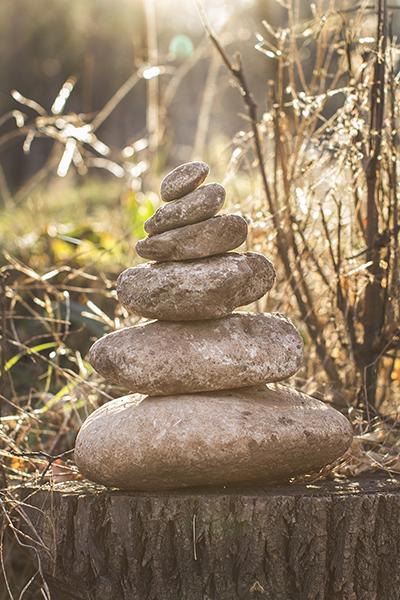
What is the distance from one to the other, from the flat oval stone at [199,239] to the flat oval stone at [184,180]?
0.11 m

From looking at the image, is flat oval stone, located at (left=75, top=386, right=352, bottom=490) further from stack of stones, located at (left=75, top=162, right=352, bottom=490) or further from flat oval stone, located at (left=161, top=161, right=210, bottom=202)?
flat oval stone, located at (left=161, top=161, right=210, bottom=202)

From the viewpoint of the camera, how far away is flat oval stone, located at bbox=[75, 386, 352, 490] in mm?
2561

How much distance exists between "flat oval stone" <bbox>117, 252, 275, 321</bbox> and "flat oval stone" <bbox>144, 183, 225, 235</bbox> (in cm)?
13

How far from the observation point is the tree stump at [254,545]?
2.52 m

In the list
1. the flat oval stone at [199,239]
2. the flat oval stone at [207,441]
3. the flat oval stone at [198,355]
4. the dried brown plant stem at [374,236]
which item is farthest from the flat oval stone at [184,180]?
the dried brown plant stem at [374,236]

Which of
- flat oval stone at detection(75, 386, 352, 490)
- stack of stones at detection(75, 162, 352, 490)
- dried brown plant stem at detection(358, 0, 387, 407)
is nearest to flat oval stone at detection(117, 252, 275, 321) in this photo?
stack of stones at detection(75, 162, 352, 490)

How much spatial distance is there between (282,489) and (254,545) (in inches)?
7.6

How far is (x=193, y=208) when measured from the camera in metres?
2.69

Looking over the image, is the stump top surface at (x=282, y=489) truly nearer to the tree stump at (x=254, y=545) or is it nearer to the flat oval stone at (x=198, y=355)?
the tree stump at (x=254, y=545)

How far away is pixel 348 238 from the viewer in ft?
12.3

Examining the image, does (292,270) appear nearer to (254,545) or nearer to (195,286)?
(195,286)

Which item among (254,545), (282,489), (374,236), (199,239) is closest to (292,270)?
(374,236)

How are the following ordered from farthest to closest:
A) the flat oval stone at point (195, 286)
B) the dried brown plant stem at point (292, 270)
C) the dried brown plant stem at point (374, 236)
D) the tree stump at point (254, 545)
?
the dried brown plant stem at point (292, 270) → the dried brown plant stem at point (374, 236) → the flat oval stone at point (195, 286) → the tree stump at point (254, 545)

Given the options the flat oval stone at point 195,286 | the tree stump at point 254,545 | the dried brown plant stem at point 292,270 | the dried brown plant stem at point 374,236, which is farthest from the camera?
the dried brown plant stem at point 292,270
